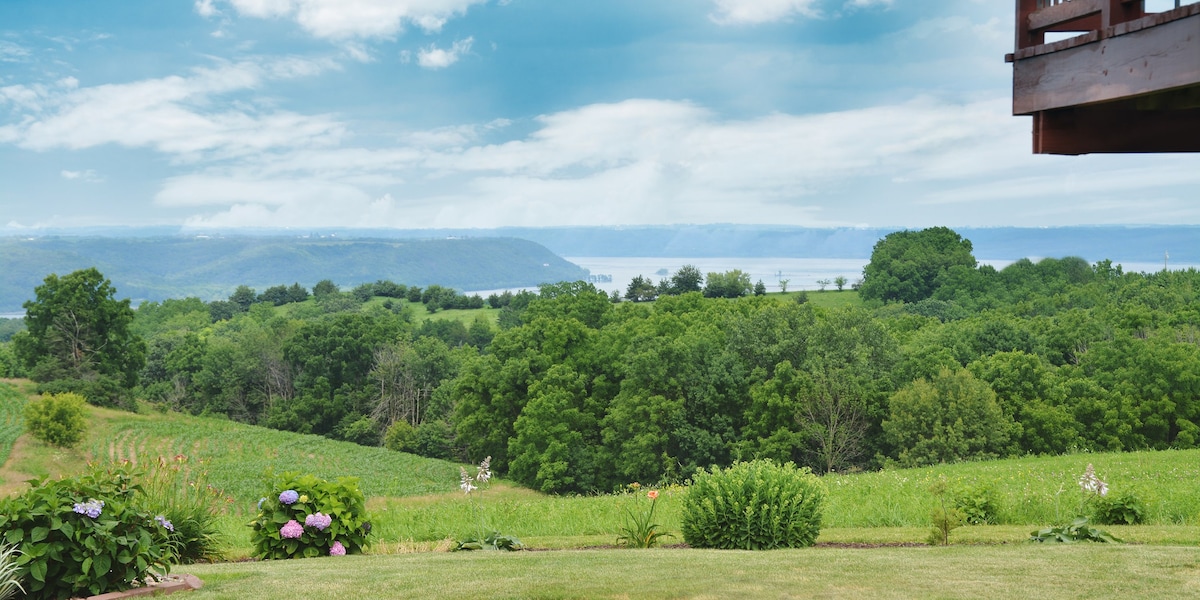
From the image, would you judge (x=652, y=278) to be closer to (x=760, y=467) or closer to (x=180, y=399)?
(x=180, y=399)

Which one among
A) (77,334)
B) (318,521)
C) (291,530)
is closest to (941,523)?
(318,521)

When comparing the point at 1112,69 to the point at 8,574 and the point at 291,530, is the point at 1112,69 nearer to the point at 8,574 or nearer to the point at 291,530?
the point at 8,574

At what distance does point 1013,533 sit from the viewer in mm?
9406

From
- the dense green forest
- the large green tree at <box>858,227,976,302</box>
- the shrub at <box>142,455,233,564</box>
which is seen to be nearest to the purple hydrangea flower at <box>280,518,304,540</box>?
the shrub at <box>142,455,233,564</box>

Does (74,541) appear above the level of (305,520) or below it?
above

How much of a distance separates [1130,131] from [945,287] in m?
69.6

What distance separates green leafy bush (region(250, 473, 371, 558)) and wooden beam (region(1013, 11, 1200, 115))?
6.67 m

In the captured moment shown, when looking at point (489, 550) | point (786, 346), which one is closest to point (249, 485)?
point (786, 346)

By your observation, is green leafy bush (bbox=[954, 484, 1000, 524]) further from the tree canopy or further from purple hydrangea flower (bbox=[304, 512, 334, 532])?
the tree canopy

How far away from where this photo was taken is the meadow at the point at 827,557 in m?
5.88

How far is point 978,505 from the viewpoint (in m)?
10.6

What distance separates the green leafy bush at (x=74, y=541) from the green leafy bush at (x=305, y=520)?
218 cm

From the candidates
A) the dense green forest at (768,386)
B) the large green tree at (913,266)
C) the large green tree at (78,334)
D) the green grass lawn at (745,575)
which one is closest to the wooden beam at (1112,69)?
the green grass lawn at (745,575)

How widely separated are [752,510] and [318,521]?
13.2 feet
